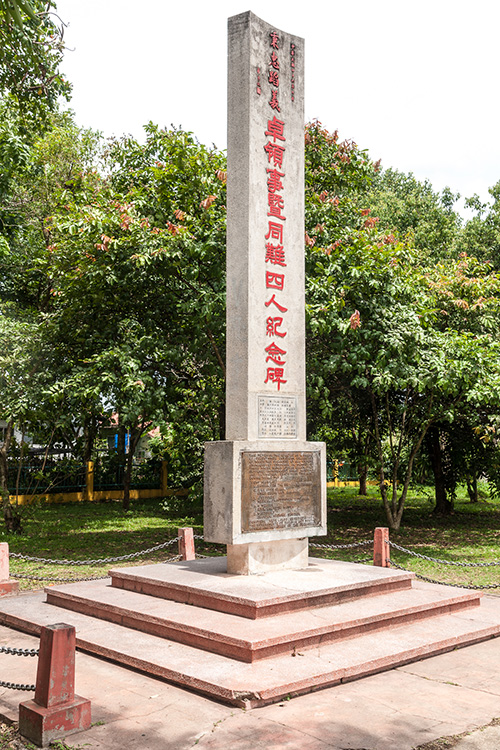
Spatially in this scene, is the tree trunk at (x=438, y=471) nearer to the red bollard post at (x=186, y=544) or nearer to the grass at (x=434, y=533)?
the grass at (x=434, y=533)

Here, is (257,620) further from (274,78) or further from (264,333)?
(274,78)

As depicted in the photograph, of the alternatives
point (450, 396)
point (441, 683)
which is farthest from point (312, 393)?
point (441, 683)

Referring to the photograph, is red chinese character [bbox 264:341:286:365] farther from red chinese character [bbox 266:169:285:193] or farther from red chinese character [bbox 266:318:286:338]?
red chinese character [bbox 266:169:285:193]

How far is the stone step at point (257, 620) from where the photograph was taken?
6027 mm

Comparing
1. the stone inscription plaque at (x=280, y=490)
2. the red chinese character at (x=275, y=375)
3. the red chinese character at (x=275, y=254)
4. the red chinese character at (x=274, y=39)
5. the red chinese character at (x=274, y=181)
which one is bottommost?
the stone inscription plaque at (x=280, y=490)

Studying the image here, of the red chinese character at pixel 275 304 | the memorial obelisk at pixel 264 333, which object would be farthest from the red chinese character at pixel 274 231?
the red chinese character at pixel 275 304

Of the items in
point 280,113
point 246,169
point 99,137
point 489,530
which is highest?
point 99,137

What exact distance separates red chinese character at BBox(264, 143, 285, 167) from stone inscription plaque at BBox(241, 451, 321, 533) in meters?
3.55

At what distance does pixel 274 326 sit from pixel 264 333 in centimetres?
19

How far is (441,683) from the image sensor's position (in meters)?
5.71

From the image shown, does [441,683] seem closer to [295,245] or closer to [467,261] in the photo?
[295,245]

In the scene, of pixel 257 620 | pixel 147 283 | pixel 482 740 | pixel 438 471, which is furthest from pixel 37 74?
pixel 438 471

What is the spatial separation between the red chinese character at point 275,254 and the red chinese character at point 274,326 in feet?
2.25

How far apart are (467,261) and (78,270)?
27.1 ft
